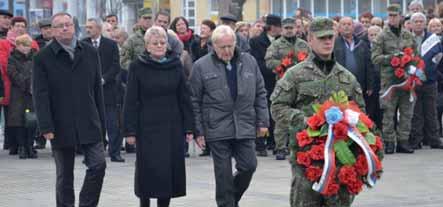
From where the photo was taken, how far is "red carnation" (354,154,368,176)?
830cm

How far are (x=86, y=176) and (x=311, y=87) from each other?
295 centimetres

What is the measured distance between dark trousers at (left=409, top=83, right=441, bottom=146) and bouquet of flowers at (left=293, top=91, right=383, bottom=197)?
929 cm

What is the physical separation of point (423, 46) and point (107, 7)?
26.6 meters

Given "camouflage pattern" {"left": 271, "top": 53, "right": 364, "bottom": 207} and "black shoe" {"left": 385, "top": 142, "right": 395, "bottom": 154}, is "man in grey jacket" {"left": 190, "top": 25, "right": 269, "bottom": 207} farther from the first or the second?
"black shoe" {"left": 385, "top": 142, "right": 395, "bottom": 154}

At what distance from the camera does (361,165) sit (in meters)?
8.30

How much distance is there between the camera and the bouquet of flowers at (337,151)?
8266 mm

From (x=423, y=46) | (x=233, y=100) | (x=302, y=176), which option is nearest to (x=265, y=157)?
(x=423, y=46)

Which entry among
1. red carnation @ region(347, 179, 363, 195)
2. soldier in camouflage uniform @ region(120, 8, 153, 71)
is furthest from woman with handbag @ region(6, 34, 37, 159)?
red carnation @ region(347, 179, 363, 195)

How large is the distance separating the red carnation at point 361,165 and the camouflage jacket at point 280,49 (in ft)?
25.8

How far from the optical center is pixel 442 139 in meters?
19.2

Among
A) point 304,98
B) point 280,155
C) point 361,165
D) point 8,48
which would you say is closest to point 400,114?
point 280,155

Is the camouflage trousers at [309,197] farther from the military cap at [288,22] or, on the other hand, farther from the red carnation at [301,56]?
the military cap at [288,22]

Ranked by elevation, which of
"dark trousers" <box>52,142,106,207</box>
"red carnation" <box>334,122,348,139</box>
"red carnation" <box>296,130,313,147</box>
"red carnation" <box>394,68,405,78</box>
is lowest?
"dark trousers" <box>52,142,106,207</box>

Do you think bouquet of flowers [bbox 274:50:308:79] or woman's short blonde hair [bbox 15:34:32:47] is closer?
bouquet of flowers [bbox 274:50:308:79]
